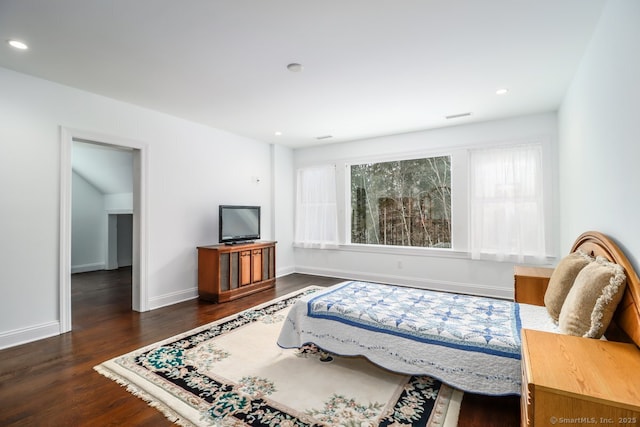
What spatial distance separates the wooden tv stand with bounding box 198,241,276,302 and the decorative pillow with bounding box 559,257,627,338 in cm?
378

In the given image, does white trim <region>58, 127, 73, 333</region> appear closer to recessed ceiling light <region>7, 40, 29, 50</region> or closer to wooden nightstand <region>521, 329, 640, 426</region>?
recessed ceiling light <region>7, 40, 29, 50</region>

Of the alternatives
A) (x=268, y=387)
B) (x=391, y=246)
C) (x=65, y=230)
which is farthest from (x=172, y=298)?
(x=391, y=246)

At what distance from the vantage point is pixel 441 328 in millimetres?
Answer: 2145

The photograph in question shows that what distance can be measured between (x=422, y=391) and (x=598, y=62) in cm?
273

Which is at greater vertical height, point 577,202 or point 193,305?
point 577,202

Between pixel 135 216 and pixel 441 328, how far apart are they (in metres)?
3.83

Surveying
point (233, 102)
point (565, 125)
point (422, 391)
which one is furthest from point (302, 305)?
point (565, 125)

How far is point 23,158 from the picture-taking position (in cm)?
302

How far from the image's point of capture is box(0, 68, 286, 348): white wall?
2938 millimetres

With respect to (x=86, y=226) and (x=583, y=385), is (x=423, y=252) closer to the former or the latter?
(x=583, y=385)

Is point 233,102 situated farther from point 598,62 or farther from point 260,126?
point 598,62

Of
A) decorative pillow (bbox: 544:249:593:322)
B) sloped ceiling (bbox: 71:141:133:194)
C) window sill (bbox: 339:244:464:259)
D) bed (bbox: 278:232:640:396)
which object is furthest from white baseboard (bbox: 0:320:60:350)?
decorative pillow (bbox: 544:249:593:322)

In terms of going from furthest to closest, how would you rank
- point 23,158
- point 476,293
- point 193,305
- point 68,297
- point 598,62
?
point 476,293 → point 193,305 → point 68,297 → point 23,158 → point 598,62

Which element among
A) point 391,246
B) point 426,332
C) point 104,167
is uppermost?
point 104,167
